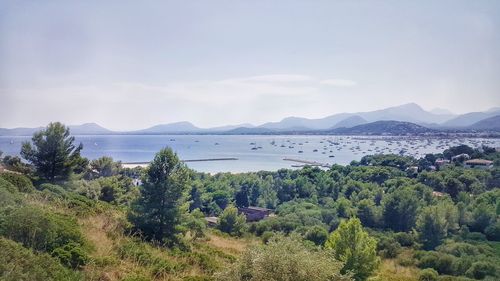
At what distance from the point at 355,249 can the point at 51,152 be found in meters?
11.6

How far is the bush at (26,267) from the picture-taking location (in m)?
3.55

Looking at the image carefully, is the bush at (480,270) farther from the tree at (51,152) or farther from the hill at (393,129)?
the hill at (393,129)

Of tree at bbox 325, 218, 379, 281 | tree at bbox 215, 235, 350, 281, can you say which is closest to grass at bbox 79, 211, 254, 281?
tree at bbox 215, 235, 350, 281

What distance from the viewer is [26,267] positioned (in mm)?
3893

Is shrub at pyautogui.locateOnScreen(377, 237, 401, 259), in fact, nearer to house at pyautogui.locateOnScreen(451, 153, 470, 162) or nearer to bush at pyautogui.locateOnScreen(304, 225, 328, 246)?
bush at pyautogui.locateOnScreen(304, 225, 328, 246)

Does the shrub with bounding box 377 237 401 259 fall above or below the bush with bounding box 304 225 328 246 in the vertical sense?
below

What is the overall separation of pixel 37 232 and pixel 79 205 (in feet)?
14.7

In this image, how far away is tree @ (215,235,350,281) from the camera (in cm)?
439

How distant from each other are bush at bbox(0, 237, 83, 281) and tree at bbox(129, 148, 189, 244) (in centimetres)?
434

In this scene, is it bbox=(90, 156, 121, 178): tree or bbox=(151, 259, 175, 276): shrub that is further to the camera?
bbox=(90, 156, 121, 178): tree

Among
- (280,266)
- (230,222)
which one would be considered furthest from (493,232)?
(280,266)

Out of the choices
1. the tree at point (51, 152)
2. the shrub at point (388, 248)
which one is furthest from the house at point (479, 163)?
the tree at point (51, 152)

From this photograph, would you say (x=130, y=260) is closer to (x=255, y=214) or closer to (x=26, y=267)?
(x=26, y=267)

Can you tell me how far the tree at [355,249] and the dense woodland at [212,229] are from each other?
0.03m
